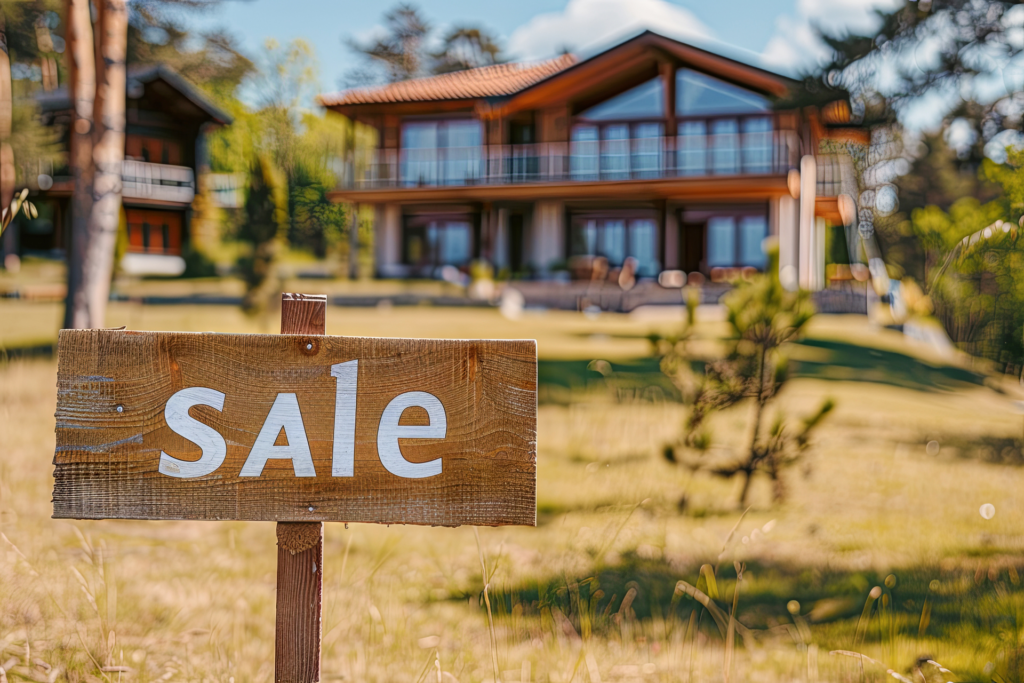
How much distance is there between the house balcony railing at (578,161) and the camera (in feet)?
59.8

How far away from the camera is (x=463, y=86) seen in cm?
2095

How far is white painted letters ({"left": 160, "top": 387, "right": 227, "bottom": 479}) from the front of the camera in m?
1.71

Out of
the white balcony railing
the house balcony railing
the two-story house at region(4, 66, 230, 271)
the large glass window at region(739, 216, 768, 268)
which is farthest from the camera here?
the white balcony railing

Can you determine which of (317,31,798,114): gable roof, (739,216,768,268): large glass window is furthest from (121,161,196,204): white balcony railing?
(739,216,768,268): large glass window

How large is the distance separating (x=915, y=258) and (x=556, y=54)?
1675cm

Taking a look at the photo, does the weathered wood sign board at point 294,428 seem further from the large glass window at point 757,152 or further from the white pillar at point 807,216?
the white pillar at point 807,216

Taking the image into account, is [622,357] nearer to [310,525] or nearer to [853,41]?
[853,41]

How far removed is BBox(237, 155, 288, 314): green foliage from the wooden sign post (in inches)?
314

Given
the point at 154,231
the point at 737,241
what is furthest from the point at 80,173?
the point at 154,231

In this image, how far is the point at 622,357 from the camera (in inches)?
443

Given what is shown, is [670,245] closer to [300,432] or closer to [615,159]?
[615,159]

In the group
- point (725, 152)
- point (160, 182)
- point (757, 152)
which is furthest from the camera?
point (160, 182)

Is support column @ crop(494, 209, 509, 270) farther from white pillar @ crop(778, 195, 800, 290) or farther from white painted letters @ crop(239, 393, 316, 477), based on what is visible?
white painted letters @ crop(239, 393, 316, 477)

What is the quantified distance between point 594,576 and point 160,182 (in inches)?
1048
